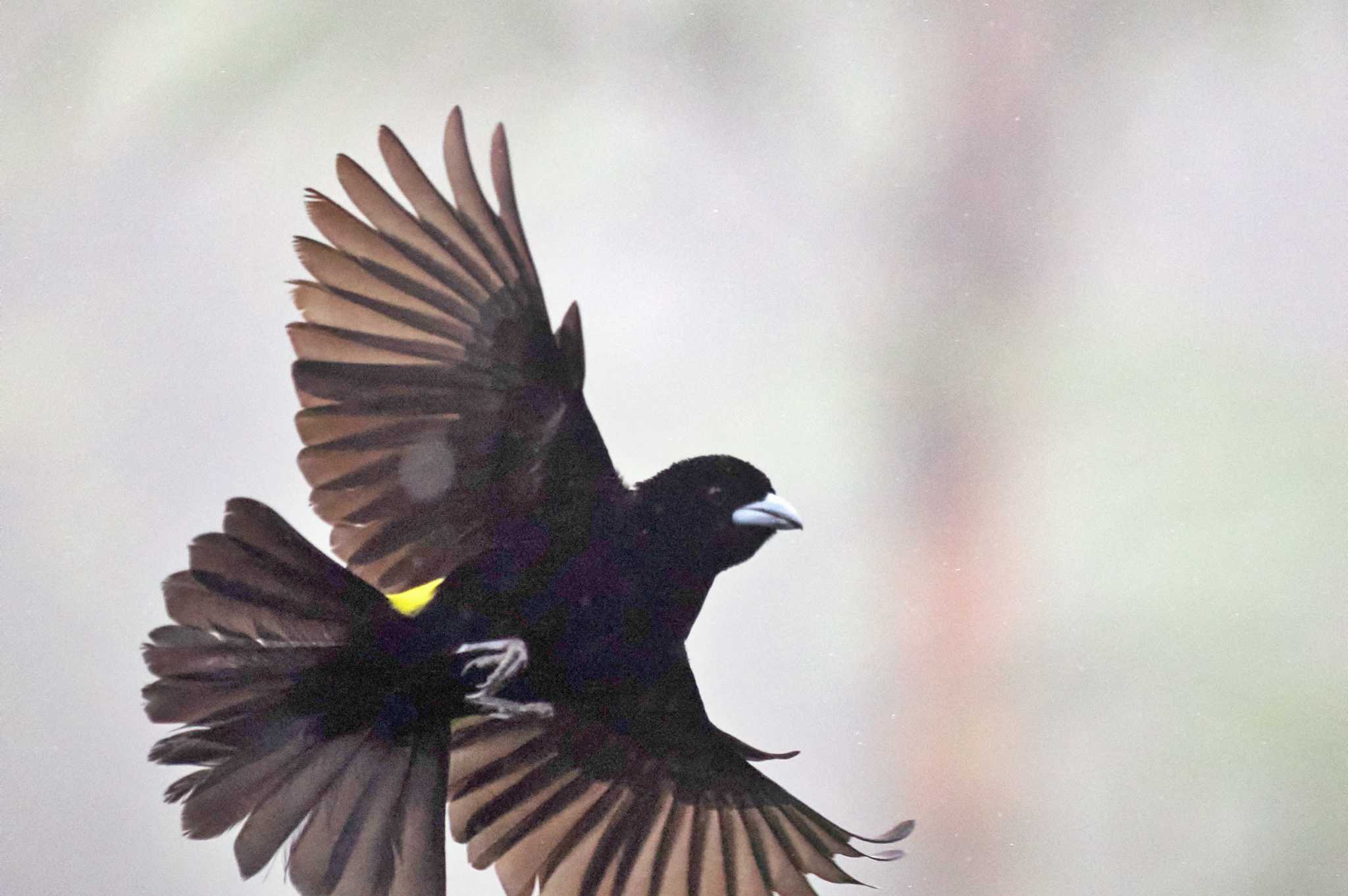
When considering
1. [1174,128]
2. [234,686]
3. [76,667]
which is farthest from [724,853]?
[1174,128]

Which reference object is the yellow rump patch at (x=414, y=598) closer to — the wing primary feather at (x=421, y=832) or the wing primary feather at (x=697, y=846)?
the wing primary feather at (x=421, y=832)

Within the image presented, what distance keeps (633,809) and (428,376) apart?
45 centimetres

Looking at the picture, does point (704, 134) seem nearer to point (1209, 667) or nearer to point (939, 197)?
point (939, 197)

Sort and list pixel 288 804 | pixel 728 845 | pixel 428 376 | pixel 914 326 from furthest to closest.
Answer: pixel 914 326
pixel 728 845
pixel 428 376
pixel 288 804

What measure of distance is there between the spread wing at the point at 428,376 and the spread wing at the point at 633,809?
195mm

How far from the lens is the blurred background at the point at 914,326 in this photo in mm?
1769

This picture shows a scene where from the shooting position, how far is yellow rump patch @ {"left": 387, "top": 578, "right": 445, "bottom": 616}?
44.6 inches

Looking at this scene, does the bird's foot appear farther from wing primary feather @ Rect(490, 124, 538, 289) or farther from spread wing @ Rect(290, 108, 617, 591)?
wing primary feather @ Rect(490, 124, 538, 289)

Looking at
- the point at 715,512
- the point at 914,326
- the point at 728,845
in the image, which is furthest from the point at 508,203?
the point at 914,326

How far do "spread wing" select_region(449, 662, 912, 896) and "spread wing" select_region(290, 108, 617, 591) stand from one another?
0.20 metres

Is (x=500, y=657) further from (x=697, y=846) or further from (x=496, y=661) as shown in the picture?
(x=697, y=846)

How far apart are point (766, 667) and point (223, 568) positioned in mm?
788

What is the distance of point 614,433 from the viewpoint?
1628 millimetres

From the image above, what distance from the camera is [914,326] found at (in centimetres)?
199
